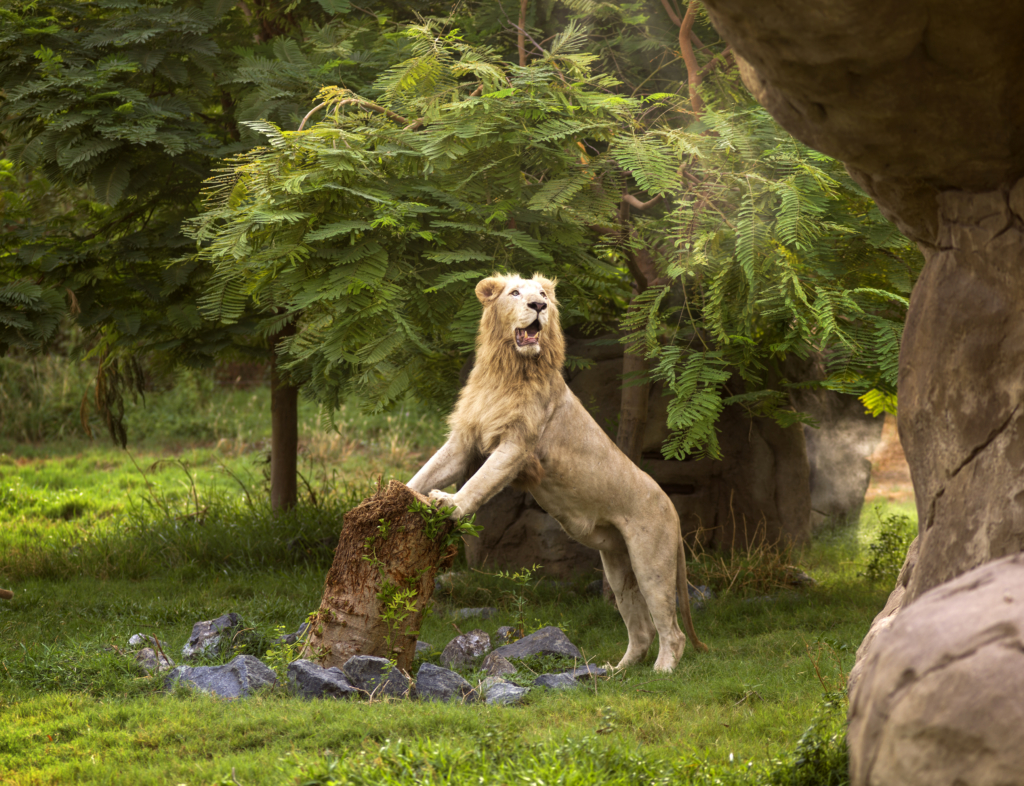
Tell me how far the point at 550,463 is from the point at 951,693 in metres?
3.48

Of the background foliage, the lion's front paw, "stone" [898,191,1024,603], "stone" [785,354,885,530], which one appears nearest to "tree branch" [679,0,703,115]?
the background foliage

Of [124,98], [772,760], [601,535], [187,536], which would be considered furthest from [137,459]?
[772,760]

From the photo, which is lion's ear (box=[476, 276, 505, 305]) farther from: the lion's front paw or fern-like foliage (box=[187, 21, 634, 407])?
the lion's front paw

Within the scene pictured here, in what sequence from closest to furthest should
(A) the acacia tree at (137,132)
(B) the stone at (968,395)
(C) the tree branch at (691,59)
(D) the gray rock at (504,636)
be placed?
(B) the stone at (968,395)
(D) the gray rock at (504,636)
(C) the tree branch at (691,59)
(A) the acacia tree at (137,132)

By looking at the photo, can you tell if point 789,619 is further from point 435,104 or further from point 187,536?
point 187,536

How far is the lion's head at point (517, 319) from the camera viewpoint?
5.38m

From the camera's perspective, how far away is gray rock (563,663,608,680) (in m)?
5.55

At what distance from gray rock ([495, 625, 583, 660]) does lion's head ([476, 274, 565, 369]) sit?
6.26 feet

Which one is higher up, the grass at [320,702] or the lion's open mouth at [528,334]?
the lion's open mouth at [528,334]

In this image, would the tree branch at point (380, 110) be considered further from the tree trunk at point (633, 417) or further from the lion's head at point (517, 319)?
the tree trunk at point (633, 417)

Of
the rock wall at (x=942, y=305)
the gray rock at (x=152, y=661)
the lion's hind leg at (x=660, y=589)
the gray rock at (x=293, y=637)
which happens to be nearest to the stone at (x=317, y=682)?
the gray rock at (x=293, y=637)

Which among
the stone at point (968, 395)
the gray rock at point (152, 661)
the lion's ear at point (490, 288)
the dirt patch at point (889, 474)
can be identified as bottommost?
the dirt patch at point (889, 474)

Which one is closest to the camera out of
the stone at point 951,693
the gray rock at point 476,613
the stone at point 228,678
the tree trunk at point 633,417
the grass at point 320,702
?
the stone at point 951,693

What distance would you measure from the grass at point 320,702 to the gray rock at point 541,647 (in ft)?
0.77
